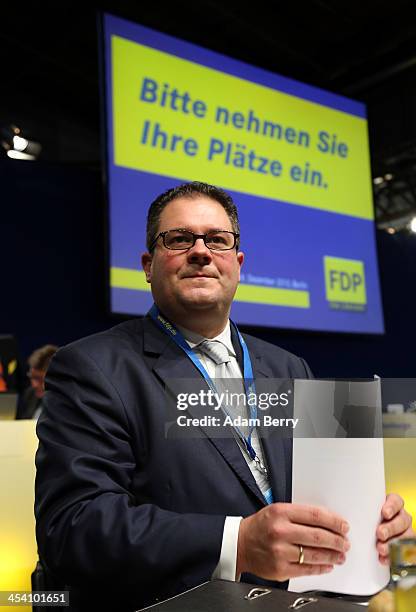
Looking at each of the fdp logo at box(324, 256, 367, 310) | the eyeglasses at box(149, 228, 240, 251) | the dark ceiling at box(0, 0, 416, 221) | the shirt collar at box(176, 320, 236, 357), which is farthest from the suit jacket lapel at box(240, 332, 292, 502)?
the dark ceiling at box(0, 0, 416, 221)

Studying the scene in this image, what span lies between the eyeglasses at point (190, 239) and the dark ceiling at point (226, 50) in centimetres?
477

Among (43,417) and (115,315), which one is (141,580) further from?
(115,315)

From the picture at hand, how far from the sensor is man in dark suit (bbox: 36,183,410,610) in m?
0.99

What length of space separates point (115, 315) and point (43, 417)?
2.51 metres

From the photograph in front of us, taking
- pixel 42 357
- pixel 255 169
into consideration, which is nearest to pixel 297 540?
pixel 42 357

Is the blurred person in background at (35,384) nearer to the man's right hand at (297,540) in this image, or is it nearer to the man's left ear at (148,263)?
the man's left ear at (148,263)

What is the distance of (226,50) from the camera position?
6398 millimetres

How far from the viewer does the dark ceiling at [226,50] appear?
5.88 m

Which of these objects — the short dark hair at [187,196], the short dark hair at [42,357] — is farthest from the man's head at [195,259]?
the short dark hair at [42,357]

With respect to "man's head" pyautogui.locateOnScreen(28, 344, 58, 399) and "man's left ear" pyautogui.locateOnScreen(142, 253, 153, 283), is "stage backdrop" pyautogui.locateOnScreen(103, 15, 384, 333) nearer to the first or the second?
"man's head" pyautogui.locateOnScreen(28, 344, 58, 399)

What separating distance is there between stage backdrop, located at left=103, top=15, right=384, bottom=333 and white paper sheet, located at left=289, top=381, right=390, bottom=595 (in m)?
2.93

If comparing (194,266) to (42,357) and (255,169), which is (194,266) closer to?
(42,357)

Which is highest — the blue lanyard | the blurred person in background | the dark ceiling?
the dark ceiling

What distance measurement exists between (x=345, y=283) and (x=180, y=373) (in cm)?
362
